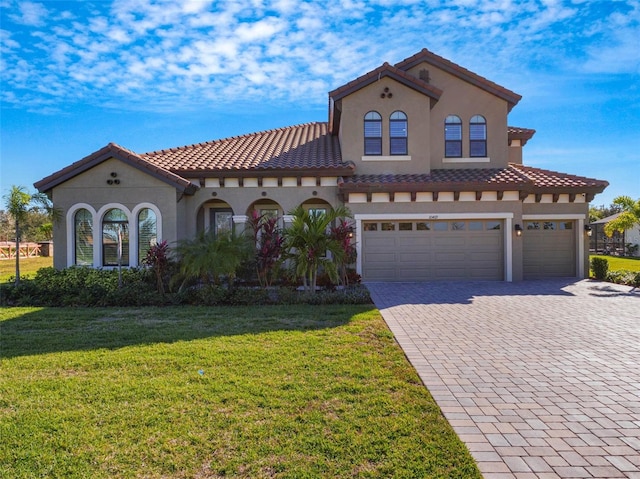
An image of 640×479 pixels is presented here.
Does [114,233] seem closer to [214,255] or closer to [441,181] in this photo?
[214,255]

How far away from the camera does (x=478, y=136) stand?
16359 mm

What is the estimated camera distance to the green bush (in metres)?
15.1

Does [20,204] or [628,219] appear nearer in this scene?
[20,204]

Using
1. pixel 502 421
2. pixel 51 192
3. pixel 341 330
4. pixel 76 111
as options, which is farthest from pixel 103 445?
pixel 76 111

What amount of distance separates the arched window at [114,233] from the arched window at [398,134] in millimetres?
10847

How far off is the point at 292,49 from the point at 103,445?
10486 millimetres

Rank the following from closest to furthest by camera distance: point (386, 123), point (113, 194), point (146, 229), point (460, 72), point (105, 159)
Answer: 1. point (105, 159)
2. point (113, 194)
3. point (146, 229)
4. point (386, 123)
5. point (460, 72)

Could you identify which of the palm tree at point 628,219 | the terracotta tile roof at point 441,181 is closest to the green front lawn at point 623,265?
the palm tree at point 628,219

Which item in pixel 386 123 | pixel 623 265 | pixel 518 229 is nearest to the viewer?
pixel 518 229

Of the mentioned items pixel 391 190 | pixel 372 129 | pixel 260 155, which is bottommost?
pixel 391 190

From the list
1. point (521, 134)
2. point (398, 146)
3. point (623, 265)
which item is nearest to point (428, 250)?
point (398, 146)

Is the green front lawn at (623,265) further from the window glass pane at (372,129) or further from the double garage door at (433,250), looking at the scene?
the window glass pane at (372,129)

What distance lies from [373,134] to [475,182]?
459 centimetres

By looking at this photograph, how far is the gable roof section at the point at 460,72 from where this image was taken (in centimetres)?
1598
